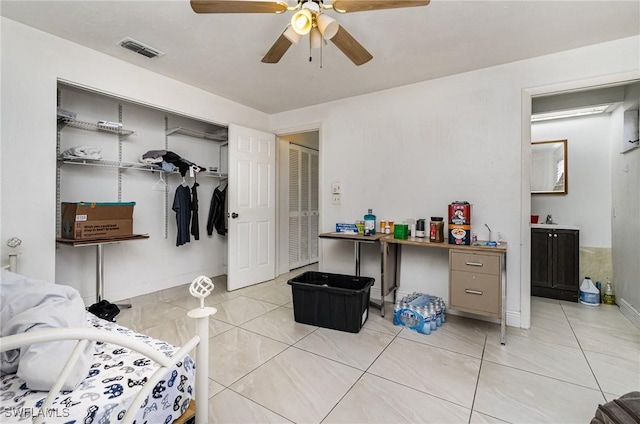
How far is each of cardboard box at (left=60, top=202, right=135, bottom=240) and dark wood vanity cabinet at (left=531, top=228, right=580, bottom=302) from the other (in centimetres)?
489

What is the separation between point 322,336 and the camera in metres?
2.50

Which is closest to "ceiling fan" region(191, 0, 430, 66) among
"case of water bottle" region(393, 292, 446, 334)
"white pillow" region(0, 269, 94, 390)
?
"white pillow" region(0, 269, 94, 390)

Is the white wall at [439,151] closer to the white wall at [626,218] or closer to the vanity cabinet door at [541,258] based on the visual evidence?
the white wall at [626,218]

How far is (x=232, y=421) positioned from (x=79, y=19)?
119 inches

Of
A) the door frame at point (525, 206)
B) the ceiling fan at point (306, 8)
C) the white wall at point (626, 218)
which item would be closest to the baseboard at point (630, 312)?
the white wall at point (626, 218)

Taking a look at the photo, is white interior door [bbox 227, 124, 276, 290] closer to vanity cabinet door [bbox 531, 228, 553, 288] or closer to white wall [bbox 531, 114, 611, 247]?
vanity cabinet door [bbox 531, 228, 553, 288]

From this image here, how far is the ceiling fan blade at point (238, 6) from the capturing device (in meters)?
1.55

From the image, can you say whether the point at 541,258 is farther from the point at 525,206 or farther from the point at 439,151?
the point at 439,151

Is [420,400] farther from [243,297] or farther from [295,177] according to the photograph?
[295,177]

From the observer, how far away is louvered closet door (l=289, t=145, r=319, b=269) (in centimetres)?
494

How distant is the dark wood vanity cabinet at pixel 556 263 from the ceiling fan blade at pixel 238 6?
3.87 m

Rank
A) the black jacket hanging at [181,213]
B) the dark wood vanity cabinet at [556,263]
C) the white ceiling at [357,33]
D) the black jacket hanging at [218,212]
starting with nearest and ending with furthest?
the white ceiling at [357,33] < the dark wood vanity cabinet at [556,263] < the black jacket hanging at [181,213] < the black jacket hanging at [218,212]

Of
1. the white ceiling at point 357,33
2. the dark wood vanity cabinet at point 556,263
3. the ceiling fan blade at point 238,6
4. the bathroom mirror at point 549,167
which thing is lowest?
the dark wood vanity cabinet at point 556,263

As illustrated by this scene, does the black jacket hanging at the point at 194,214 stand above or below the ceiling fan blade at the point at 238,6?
below
